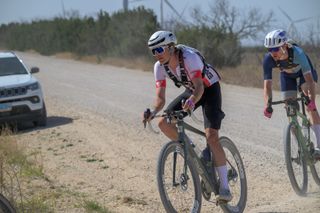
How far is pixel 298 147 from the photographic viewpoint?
7105mm

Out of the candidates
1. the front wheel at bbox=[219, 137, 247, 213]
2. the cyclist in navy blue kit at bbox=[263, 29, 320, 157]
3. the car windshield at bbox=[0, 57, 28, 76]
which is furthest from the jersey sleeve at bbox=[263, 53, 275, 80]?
the car windshield at bbox=[0, 57, 28, 76]

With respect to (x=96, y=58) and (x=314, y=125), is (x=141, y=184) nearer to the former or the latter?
(x=314, y=125)

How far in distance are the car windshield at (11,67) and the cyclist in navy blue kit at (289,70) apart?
8.57 meters

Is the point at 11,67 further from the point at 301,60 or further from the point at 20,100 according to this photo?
the point at 301,60

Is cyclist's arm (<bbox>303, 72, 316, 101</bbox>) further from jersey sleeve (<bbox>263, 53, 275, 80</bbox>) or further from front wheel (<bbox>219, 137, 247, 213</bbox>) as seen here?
front wheel (<bbox>219, 137, 247, 213</bbox>)

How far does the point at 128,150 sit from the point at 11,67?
18.4ft

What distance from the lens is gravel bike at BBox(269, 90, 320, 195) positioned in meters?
6.95

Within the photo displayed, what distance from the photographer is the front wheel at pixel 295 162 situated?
22.7ft

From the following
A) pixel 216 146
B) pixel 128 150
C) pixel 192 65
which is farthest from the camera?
pixel 128 150

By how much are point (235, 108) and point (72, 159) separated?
240 inches

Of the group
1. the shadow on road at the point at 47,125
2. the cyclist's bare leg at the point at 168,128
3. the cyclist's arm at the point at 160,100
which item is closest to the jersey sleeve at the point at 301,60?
the cyclist's arm at the point at 160,100

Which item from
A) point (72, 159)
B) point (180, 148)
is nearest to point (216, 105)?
point (180, 148)

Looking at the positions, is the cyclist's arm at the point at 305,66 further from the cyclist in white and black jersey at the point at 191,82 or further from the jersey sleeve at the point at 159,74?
the jersey sleeve at the point at 159,74

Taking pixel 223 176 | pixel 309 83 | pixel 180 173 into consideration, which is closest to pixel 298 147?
pixel 309 83
